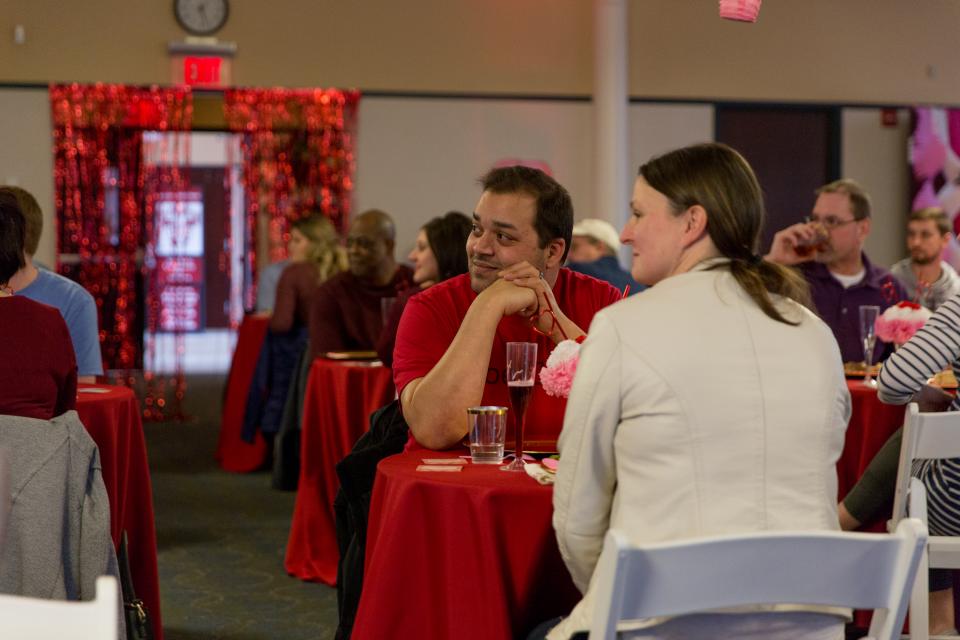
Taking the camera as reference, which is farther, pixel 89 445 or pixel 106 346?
pixel 106 346

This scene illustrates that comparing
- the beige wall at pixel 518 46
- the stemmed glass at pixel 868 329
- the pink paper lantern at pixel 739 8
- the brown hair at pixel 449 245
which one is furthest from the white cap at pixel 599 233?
the beige wall at pixel 518 46

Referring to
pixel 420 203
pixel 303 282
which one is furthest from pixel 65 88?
pixel 303 282

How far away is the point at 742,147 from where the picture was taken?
11.5 meters

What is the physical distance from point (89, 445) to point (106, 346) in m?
7.90

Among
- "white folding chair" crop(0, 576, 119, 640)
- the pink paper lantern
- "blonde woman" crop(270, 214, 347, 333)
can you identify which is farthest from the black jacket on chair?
"blonde woman" crop(270, 214, 347, 333)

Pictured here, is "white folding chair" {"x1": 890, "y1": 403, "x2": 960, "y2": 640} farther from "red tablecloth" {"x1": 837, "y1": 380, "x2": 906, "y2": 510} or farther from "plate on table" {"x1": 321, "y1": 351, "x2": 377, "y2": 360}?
"plate on table" {"x1": 321, "y1": 351, "x2": 377, "y2": 360}

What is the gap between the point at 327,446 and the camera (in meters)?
5.20

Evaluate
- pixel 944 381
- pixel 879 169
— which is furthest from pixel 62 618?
pixel 879 169

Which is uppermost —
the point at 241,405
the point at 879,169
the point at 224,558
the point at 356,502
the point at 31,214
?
the point at 879,169

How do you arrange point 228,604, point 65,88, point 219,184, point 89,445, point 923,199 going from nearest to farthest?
point 89,445 → point 228,604 → point 65,88 → point 923,199 → point 219,184

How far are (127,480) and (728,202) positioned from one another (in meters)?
2.39

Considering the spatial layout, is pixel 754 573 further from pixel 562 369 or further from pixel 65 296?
pixel 65 296

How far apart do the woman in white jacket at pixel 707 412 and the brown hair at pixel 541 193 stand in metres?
0.96

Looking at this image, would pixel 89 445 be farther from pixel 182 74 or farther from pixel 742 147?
pixel 742 147
